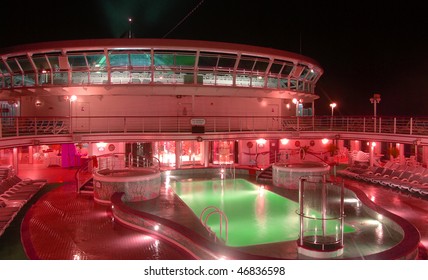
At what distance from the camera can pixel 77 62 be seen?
21047 mm

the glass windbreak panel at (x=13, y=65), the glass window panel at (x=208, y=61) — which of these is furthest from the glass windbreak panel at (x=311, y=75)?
the glass windbreak panel at (x=13, y=65)

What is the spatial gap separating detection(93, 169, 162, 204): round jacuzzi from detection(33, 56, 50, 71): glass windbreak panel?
9655 millimetres

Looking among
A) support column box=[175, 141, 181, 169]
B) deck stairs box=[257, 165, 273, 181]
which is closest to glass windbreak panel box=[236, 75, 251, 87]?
support column box=[175, 141, 181, 169]

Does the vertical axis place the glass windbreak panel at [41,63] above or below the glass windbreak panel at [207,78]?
above

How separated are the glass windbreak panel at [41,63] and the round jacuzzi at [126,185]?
9655 millimetres

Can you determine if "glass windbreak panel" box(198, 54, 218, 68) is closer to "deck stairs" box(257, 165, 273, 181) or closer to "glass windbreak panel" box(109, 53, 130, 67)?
"glass windbreak panel" box(109, 53, 130, 67)

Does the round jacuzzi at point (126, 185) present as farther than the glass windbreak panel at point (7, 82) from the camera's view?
No

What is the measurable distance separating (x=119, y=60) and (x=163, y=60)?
2452mm

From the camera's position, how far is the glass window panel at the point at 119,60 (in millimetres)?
20859

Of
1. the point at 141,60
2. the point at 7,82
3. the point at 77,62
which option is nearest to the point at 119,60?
the point at 141,60

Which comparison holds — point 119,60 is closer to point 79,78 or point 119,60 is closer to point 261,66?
point 79,78

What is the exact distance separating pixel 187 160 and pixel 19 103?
36.3 feet

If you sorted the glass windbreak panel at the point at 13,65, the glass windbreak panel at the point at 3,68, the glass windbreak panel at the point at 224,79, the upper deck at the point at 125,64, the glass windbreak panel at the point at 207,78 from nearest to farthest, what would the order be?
the upper deck at the point at 125,64 → the glass windbreak panel at the point at 13,65 → the glass windbreak panel at the point at 3,68 → the glass windbreak panel at the point at 207,78 → the glass windbreak panel at the point at 224,79

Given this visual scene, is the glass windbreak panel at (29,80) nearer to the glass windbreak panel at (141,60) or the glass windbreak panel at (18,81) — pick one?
the glass windbreak panel at (18,81)
